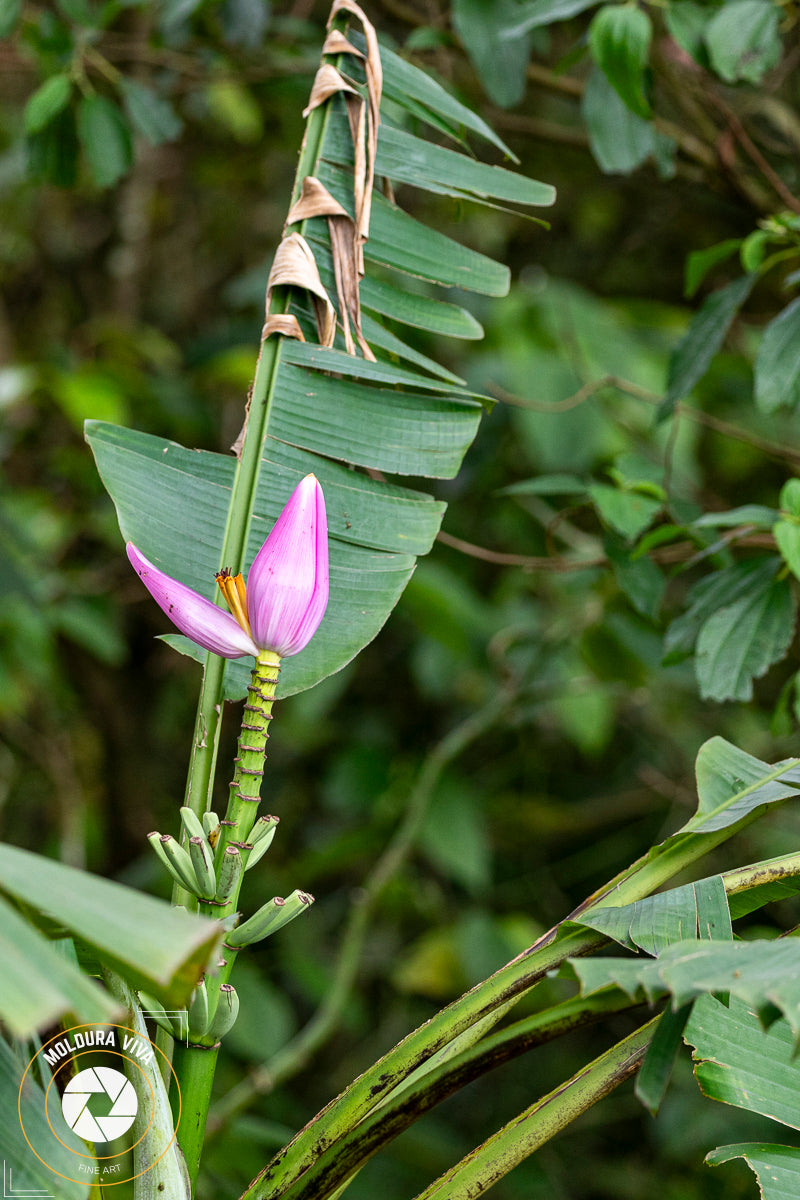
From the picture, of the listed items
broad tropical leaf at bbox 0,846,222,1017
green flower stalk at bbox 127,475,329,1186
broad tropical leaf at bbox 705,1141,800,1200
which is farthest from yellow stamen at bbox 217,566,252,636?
broad tropical leaf at bbox 705,1141,800,1200

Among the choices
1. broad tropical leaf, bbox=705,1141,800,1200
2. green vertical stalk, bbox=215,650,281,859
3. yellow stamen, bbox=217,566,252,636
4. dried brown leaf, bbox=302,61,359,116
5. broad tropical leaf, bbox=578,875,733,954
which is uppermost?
dried brown leaf, bbox=302,61,359,116

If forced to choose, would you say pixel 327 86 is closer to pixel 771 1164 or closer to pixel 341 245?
pixel 341 245

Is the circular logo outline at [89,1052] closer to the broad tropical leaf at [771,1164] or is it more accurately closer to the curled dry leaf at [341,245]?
the broad tropical leaf at [771,1164]

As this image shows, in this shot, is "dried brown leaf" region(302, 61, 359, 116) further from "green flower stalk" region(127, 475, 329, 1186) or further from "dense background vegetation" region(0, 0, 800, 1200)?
"green flower stalk" region(127, 475, 329, 1186)

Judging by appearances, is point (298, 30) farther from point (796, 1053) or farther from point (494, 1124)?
point (494, 1124)

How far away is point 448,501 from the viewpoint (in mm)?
1362

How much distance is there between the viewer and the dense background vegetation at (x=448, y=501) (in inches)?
38.1

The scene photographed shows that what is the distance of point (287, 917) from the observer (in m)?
0.45

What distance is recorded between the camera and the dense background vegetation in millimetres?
967

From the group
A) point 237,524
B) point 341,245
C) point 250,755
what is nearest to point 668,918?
point 250,755

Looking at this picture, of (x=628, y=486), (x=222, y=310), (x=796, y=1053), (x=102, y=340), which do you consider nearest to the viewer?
(x=796, y=1053)

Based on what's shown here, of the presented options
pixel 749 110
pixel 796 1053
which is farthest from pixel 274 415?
pixel 749 110

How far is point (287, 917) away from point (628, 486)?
0.47 meters

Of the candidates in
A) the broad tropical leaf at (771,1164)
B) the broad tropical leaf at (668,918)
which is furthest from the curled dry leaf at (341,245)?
the broad tropical leaf at (771,1164)
